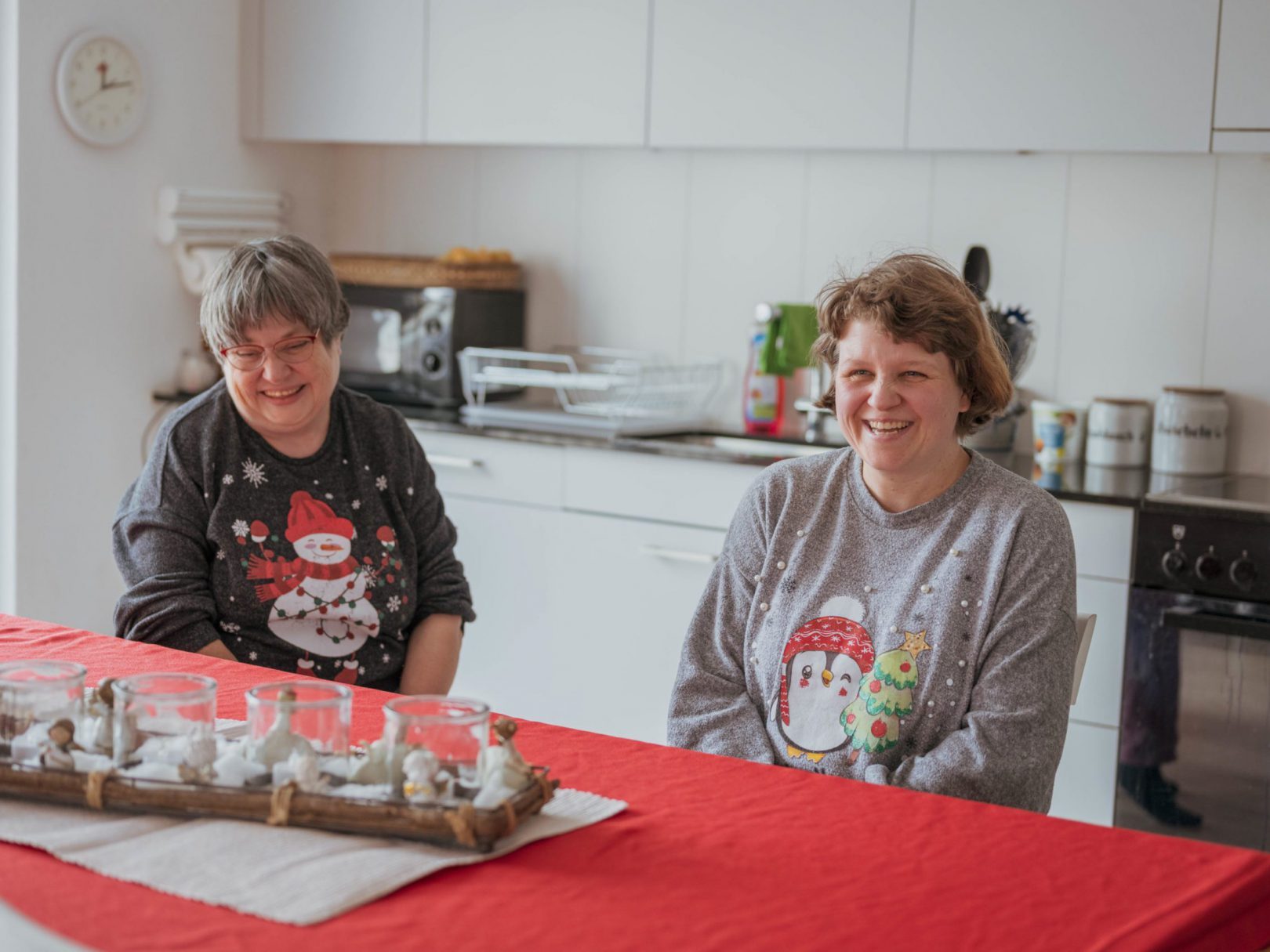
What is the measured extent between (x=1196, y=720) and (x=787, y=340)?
51.0 inches

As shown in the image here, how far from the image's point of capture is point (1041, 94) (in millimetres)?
2885

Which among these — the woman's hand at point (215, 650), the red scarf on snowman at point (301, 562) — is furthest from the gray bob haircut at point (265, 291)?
the woman's hand at point (215, 650)

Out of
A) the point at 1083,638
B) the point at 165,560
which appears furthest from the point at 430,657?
the point at 1083,638

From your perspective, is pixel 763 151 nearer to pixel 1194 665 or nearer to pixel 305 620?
pixel 1194 665

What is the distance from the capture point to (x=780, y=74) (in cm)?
314

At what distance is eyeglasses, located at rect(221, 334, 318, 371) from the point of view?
205 centimetres

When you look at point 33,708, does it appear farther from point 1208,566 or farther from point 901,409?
point 1208,566

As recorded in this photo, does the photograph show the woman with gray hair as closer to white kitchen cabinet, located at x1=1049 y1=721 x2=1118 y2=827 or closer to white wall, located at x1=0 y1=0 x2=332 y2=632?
white kitchen cabinet, located at x1=1049 y1=721 x2=1118 y2=827

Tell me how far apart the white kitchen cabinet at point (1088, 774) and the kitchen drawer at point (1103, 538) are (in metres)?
0.23

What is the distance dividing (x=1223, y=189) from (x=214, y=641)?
2.13 metres

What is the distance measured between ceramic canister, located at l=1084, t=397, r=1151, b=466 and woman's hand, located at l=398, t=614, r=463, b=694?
1.49 m

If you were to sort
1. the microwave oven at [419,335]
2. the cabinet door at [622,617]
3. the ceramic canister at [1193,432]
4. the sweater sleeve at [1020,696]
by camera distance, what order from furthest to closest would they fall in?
1. the microwave oven at [419,335]
2. the cabinet door at [622,617]
3. the ceramic canister at [1193,432]
4. the sweater sleeve at [1020,696]

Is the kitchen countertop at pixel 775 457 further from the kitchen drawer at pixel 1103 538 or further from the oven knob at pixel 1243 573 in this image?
the oven knob at pixel 1243 573

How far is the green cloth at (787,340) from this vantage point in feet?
11.3
